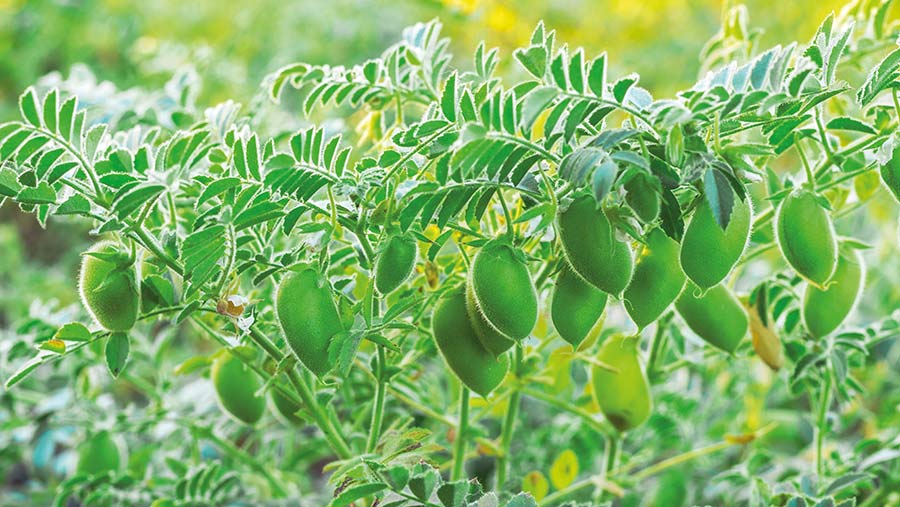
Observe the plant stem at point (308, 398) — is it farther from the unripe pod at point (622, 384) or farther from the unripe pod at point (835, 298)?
the unripe pod at point (835, 298)

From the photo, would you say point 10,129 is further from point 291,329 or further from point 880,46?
point 880,46

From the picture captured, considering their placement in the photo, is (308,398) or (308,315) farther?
(308,398)

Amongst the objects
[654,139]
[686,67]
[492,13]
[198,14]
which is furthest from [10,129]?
[198,14]

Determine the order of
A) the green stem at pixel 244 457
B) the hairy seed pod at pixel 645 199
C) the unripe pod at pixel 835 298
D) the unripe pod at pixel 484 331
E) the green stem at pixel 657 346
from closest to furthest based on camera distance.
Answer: the hairy seed pod at pixel 645 199, the unripe pod at pixel 484 331, the unripe pod at pixel 835 298, the green stem at pixel 657 346, the green stem at pixel 244 457

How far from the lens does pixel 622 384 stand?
0.85m

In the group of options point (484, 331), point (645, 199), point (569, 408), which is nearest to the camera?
point (645, 199)

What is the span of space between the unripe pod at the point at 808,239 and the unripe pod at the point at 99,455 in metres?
0.74

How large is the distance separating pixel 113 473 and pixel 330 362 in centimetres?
47

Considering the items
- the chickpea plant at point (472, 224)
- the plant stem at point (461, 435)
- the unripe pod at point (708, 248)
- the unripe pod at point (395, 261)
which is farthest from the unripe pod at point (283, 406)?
the unripe pod at point (708, 248)

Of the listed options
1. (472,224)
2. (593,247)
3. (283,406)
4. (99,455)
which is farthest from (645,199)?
(99,455)

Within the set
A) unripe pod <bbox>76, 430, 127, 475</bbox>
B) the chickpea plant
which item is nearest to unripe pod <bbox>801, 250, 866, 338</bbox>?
the chickpea plant

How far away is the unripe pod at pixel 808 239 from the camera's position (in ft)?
2.18

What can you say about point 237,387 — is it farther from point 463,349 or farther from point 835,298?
point 835,298

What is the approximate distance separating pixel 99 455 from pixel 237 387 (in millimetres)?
305
